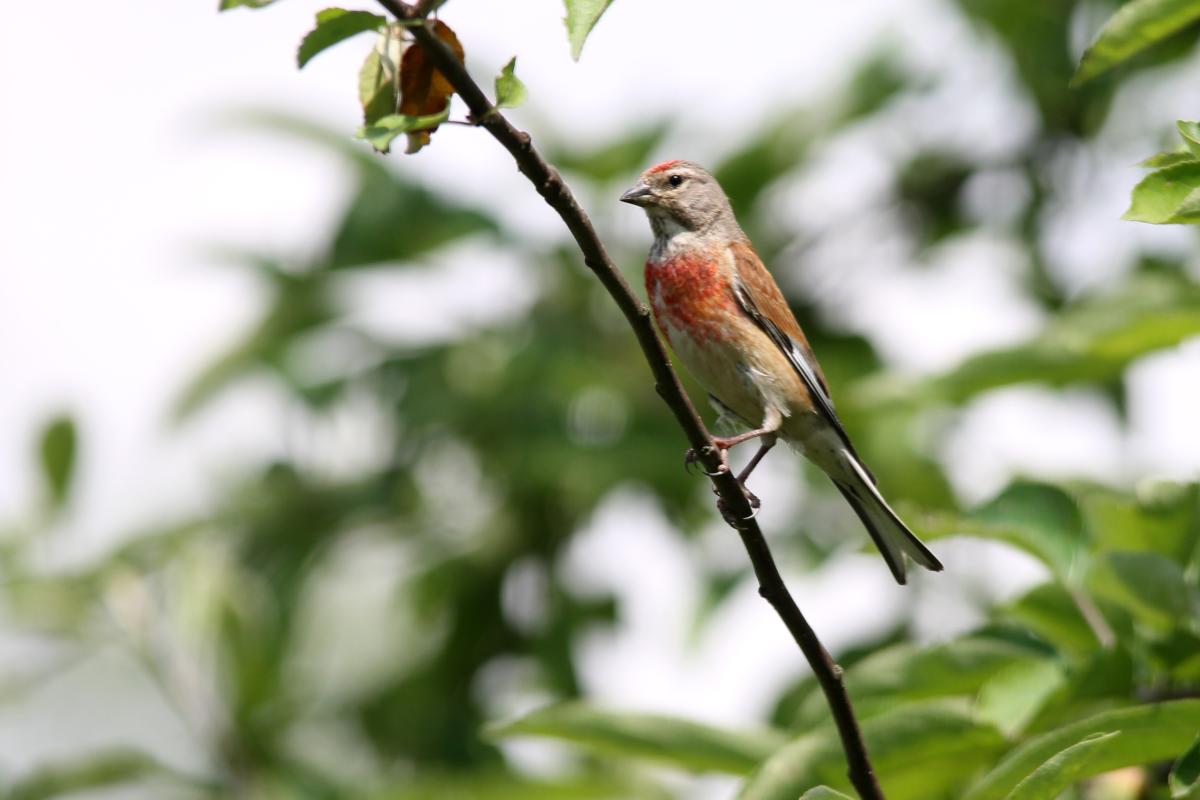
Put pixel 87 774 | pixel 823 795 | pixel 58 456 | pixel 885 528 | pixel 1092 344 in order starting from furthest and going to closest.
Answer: pixel 58 456 → pixel 87 774 → pixel 885 528 → pixel 1092 344 → pixel 823 795

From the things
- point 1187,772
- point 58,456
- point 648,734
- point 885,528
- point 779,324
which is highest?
point 58,456

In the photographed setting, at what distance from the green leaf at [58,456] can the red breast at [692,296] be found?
7.43 feet

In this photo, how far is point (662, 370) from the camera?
2234 millimetres

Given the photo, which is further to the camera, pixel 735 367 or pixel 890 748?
pixel 735 367

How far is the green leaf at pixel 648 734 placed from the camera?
110 inches

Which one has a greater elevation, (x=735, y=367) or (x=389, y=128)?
(x=389, y=128)

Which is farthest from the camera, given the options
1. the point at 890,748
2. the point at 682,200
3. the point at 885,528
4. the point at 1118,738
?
the point at 682,200

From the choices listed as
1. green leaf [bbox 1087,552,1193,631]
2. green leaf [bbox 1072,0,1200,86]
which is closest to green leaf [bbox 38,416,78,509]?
green leaf [bbox 1087,552,1193,631]

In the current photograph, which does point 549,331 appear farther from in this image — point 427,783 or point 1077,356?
point 1077,356

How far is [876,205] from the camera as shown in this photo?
584cm

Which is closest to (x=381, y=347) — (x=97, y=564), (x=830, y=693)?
(x=97, y=564)

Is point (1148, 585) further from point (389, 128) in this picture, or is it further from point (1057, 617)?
point (389, 128)

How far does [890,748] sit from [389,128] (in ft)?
4.71

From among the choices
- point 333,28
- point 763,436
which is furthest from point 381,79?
point 763,436
